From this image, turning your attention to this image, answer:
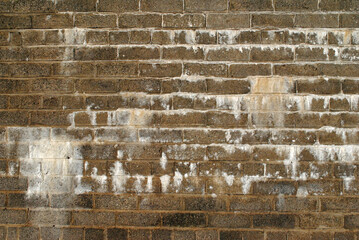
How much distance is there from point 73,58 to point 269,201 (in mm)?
2776

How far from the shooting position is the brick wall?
2.45 metres

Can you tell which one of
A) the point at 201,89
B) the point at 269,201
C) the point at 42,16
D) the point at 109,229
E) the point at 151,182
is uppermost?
the point at 42,16

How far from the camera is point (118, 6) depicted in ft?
8.25

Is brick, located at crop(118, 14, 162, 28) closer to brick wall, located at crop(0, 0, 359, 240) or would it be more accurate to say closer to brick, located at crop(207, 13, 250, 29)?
brick wall, located at crop(0, 0, 359, 240)

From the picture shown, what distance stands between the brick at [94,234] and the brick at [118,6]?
2526mm

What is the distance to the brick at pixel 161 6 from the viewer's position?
249 centimetres

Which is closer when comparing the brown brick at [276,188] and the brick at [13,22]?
the brown brick at [276,188]

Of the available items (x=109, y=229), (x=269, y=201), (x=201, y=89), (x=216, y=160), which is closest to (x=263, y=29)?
(x=201, y=89)

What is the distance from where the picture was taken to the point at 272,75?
247 cm

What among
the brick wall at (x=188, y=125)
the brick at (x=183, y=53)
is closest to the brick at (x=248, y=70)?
the brick wall at (x=188, y=125)

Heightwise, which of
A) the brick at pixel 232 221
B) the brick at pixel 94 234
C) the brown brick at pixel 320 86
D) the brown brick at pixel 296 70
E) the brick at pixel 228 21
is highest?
the brick at pixel 228 21

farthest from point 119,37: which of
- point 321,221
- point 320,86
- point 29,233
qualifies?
point 321,221

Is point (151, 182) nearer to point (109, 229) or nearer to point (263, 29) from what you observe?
point (109, 229)

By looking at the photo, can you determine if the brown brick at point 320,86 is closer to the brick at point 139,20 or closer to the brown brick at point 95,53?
the brick at point 139,20
